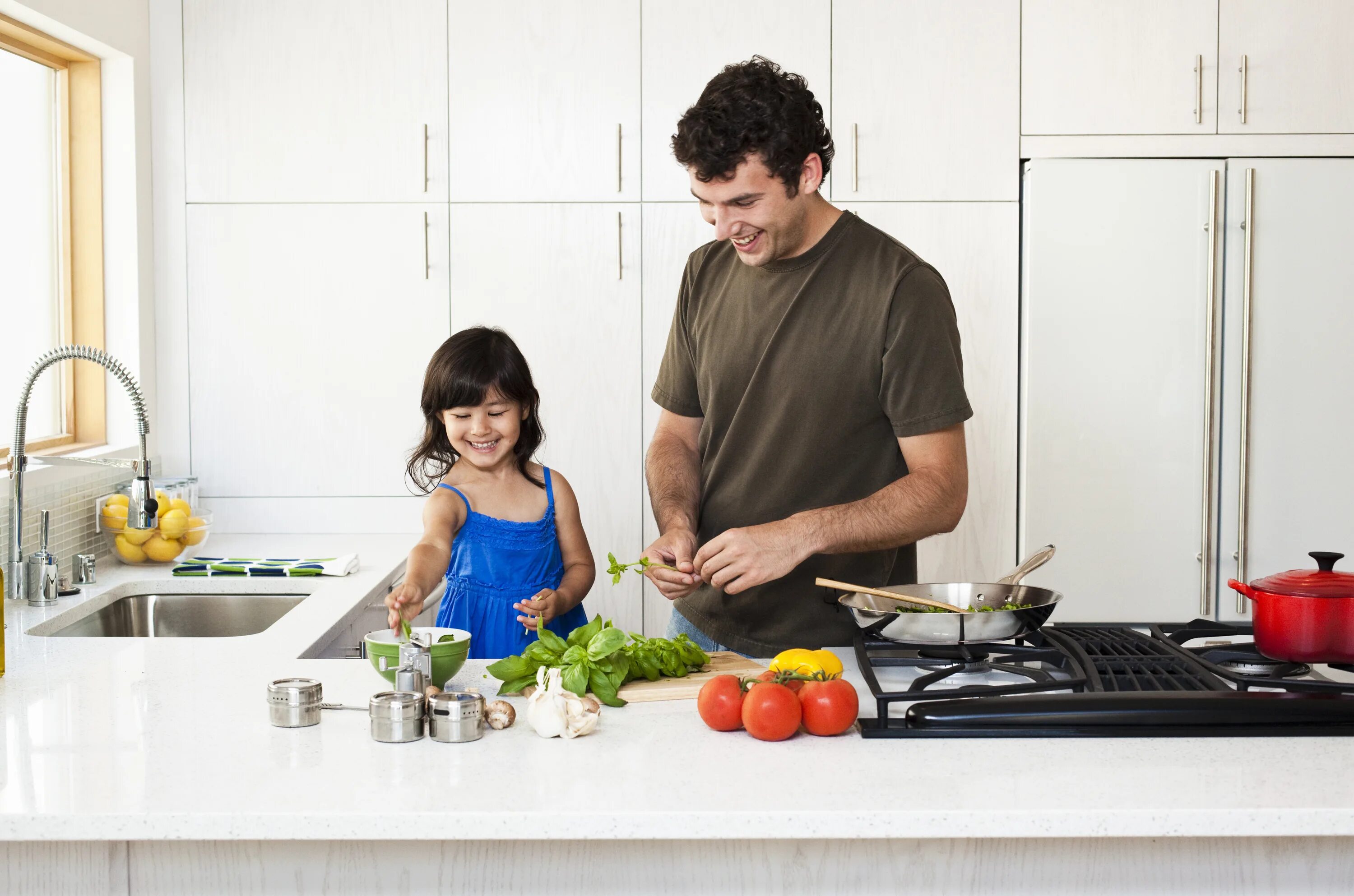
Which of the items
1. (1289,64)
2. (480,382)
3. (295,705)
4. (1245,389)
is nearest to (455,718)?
(295,705)

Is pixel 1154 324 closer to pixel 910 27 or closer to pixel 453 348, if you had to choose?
pixel 910 27

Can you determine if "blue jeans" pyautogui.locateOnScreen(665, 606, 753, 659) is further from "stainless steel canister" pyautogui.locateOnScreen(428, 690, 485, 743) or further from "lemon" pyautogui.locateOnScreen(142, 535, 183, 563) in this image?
"lemon" pyautogui.locateOnScreen(142, 535, 183, 563)

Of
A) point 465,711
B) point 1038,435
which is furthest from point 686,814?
point 1038,435

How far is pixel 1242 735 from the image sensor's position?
49.1 inches

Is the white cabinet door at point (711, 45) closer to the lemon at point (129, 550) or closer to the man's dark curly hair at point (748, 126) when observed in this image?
the man's dark curly hair at point (748, 126)

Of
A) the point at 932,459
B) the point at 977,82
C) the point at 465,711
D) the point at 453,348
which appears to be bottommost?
the point at 465,711

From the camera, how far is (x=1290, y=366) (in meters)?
2.82

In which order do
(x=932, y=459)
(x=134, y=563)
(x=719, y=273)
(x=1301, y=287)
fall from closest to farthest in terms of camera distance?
(x=932, y=459)
(x=719, y=273)
(x=134, y=563)
(x=1301, y=287)

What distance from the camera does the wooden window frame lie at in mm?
2744

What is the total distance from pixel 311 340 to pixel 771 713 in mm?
2085

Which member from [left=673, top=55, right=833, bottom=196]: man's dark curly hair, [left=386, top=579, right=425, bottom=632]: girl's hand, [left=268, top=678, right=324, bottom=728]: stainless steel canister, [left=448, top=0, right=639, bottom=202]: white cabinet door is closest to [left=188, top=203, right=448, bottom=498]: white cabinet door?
[left=448, top=0, right=639, bottom=202]: white cabinet door

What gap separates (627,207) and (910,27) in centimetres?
83

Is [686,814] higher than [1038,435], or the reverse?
[1038,435]

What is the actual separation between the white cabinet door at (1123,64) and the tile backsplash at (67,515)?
7.82 ft
